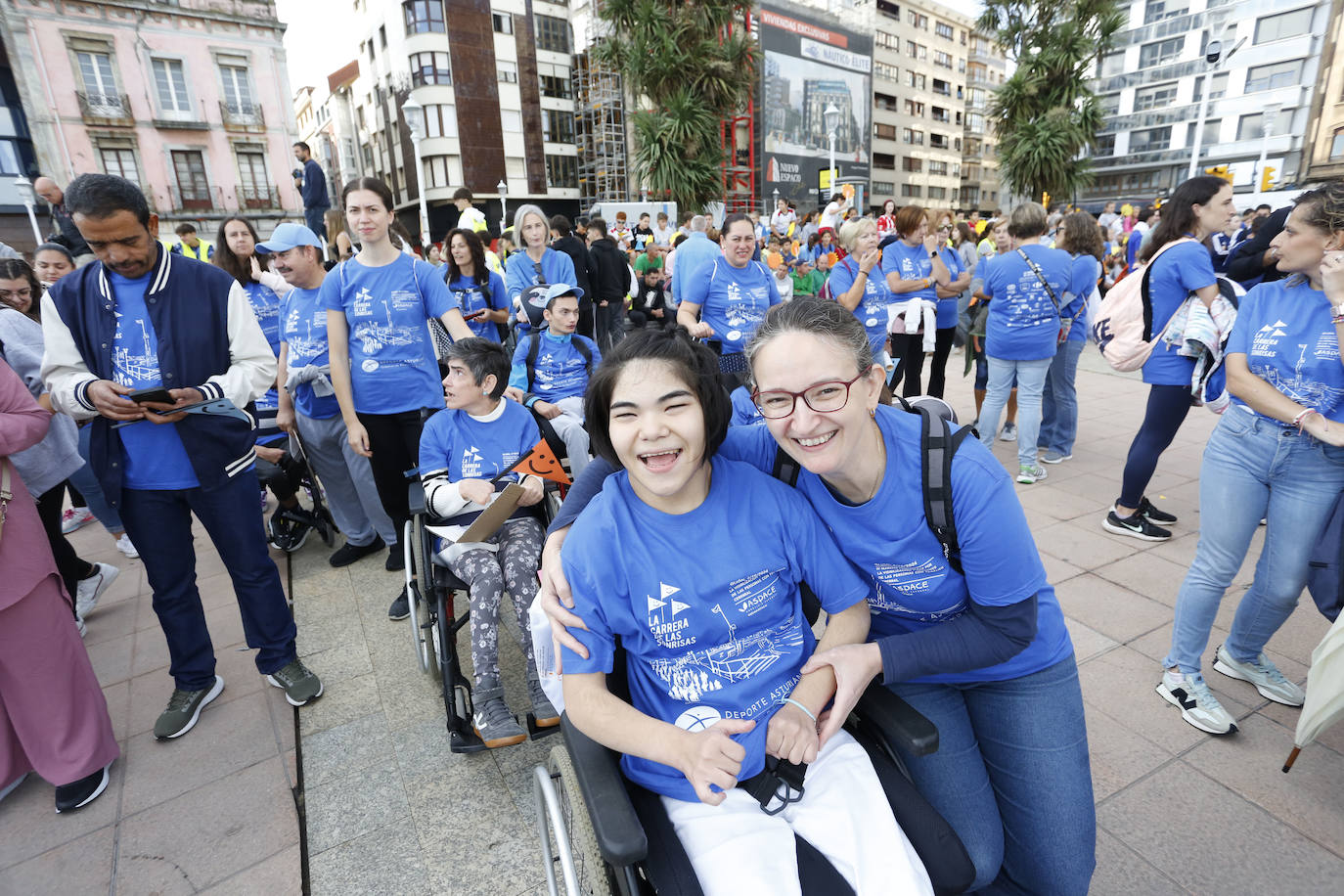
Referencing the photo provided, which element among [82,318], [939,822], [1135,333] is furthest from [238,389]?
[1135,333]

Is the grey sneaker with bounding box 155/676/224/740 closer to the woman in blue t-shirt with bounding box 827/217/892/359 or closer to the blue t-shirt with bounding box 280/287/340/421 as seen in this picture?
the blue t-shirt with bounding box 280/287/340/421

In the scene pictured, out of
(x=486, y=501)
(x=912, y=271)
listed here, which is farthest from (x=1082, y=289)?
(x=486, y=501)

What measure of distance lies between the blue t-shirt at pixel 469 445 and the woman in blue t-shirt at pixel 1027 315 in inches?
146

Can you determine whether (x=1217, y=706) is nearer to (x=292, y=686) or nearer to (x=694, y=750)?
(x=694, y=750)

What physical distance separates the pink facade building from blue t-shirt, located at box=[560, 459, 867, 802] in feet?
87.7

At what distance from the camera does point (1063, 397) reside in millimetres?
5324

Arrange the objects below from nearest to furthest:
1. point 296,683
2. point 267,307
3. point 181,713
A: point 181,713 < point 296,683 < point 267,307

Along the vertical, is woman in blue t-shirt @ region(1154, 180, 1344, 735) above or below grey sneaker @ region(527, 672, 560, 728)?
above

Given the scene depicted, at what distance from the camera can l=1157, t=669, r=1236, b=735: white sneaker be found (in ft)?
7.63

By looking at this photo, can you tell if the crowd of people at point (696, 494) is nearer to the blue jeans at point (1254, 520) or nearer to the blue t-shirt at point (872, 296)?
the blue jeans at point (1254, 520)

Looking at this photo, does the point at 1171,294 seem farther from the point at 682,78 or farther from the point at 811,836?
the point at 682,78

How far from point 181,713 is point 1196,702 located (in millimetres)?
4025

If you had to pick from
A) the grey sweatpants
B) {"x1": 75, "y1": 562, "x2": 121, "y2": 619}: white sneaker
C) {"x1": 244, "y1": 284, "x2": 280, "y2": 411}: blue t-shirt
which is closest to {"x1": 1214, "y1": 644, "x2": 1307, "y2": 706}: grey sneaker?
the grey sweatpants

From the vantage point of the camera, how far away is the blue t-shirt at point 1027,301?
4.58 m
